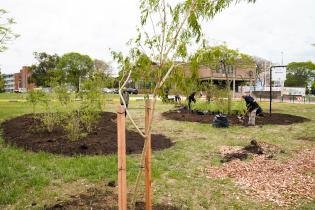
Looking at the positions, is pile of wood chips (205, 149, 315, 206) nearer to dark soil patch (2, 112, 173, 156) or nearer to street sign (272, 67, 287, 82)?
dark soil patch (2, 112, 173, 156)

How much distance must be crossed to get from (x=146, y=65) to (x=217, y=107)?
49.8 feet

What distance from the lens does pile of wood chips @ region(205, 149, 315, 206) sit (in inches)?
213

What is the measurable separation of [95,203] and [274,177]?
368cm

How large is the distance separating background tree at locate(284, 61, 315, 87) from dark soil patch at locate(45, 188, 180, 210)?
73741 millimetres

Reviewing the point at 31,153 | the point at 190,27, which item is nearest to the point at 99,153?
the point at 31,153

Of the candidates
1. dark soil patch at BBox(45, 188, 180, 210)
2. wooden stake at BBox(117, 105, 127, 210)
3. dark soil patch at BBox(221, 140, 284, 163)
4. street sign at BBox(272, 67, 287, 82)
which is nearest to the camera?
wooden stake at BBox(117, 105, 127, 210)

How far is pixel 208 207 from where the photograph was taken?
4816mm

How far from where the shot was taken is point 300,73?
242 feet

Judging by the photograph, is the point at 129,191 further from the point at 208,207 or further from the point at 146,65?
the point at 146,65

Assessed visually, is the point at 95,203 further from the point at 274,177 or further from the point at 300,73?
the point at 300,73

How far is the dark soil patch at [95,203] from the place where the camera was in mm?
4605

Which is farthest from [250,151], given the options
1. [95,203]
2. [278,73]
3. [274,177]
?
[278,73]

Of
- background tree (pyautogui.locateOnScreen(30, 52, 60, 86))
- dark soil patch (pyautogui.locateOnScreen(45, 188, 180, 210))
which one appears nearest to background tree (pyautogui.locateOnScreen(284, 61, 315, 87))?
background tree (pyautogui.locateOnScreen(30, 52, 60, 86))

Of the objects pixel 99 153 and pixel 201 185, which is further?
pixel 99 153
